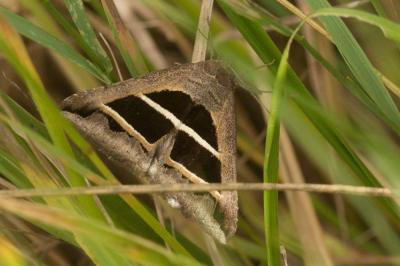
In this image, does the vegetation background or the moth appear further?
the moth

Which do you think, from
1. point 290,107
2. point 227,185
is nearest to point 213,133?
point 290,107

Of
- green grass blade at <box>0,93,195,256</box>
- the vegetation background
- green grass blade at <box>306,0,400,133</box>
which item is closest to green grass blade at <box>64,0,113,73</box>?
the vegetation background

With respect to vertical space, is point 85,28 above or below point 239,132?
above

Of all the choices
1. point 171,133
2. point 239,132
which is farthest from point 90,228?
point 239,132

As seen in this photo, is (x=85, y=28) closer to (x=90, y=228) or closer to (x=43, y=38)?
(x=43, y=38)

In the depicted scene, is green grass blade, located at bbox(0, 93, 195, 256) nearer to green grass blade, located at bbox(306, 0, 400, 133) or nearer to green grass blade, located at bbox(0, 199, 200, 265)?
green grass blade, located at bbox(0, 199, 200, 265)

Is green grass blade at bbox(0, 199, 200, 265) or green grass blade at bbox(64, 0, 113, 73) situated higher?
green grass blade at bbox(64, 0, 113, 73)
